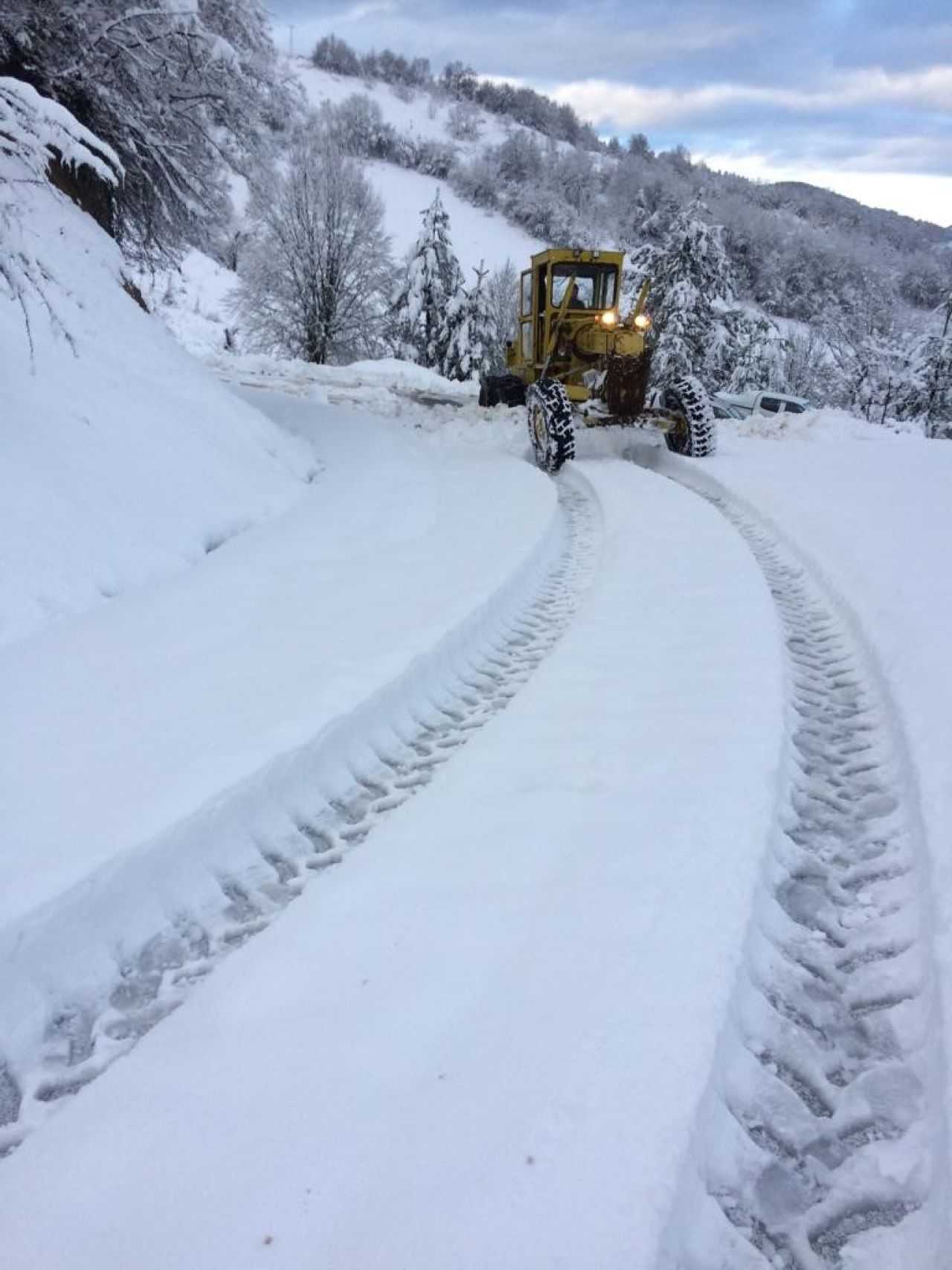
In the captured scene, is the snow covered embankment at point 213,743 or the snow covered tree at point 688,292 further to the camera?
the snow covered tree at point 688,292

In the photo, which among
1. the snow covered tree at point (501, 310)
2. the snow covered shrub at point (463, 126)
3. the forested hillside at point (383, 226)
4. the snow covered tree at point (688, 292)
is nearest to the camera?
the forested hillside at point (383, 226)

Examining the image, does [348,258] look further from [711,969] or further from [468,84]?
[468,84]

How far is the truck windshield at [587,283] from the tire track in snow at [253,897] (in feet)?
29.0

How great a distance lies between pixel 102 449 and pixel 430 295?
3039 centimetres

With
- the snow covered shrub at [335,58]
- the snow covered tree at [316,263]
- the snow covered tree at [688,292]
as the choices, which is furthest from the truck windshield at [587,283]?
the snow covered shrub at [335,58]

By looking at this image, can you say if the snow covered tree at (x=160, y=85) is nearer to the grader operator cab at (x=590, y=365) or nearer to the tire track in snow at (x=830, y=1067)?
the grader operator cab at (x=590, y=365)

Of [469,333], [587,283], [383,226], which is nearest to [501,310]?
[383,226]

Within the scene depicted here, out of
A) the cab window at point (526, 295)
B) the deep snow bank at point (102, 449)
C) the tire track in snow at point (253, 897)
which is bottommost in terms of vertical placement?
the tire track in snow at point (253, 897)

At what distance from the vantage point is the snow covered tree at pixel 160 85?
8375 mm

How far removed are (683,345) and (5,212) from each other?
95.0 ft

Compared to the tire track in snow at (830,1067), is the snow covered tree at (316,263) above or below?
above

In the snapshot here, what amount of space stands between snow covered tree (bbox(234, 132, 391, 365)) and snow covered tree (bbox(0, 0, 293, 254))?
18453mm

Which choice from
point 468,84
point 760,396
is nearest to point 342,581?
point 760,396

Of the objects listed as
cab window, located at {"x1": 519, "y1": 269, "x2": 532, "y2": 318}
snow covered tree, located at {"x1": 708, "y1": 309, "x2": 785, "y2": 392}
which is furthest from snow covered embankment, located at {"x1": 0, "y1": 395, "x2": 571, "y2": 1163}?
snow covered tree, located at {"x1": 708, "y1": 309, "x2": 785, "y2": 392}
